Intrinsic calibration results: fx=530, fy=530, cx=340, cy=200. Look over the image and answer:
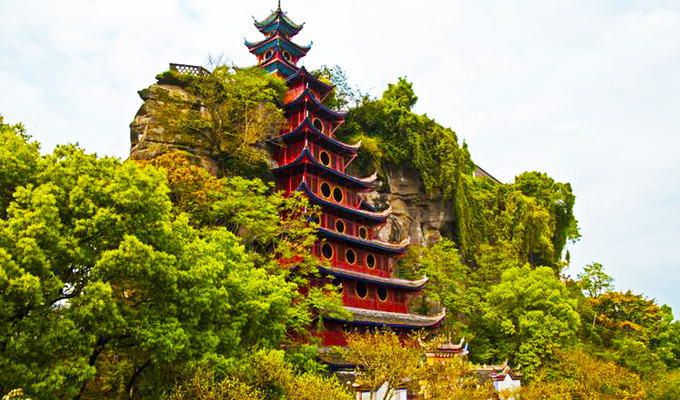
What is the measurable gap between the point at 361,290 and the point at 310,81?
43.1 feet

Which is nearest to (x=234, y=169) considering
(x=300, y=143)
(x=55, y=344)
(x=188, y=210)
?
(x=300, y=143)

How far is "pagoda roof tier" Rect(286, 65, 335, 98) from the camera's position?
31.3m

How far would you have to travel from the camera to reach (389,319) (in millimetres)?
25328

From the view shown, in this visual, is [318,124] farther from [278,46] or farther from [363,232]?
[278,46]

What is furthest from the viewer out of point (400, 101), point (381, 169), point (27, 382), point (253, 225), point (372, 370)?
point (400, 101)

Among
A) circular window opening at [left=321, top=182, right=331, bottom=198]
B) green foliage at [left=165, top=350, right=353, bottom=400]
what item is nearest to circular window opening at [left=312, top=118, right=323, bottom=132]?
circular window opening at [left=321, top=182, right=331, bottom=198]

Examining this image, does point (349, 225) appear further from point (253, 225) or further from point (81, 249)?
point (81, 249)

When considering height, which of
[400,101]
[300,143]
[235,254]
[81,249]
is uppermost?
[400,101]

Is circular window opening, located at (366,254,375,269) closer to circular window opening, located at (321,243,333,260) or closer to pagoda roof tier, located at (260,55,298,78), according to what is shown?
circular window opening, located at (321,243,333,260)

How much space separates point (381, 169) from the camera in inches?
1384

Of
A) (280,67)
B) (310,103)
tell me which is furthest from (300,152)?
(280,67)

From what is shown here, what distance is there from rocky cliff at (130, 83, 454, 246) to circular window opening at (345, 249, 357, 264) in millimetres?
6180

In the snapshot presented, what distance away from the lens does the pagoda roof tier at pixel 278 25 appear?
1435 inches

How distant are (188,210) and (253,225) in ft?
9.61
